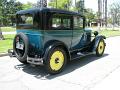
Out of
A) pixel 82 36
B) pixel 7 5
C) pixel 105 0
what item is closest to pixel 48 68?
pixel 82 36

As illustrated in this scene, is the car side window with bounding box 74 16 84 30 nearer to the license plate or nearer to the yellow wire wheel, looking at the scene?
the yellow wire wheel

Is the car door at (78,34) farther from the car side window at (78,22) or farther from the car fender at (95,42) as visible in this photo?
the car fender at (95,42)

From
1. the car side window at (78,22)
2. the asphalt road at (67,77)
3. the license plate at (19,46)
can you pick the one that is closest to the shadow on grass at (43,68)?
the asphalt road at (67,77)

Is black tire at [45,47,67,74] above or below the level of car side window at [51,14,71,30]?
below

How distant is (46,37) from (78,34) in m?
2.03

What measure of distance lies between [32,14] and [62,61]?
1824 millimetres

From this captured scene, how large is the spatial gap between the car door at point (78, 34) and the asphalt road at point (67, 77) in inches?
27.7

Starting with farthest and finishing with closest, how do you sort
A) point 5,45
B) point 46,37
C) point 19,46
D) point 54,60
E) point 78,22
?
point 5,45, point 78,22, point 19,46, point 54,60, point 46,37

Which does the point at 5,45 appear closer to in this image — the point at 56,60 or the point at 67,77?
the point at 56,60

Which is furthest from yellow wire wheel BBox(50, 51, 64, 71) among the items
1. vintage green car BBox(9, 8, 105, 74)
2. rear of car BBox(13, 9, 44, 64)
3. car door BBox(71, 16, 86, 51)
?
car door BBox(71, 16, 86, 51)

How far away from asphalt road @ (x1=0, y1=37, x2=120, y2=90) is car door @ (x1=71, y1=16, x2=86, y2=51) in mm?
703

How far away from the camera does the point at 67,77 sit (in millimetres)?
6262

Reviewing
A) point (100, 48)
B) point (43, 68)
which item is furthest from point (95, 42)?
point (43, 68)

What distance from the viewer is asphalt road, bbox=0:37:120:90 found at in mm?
5465
